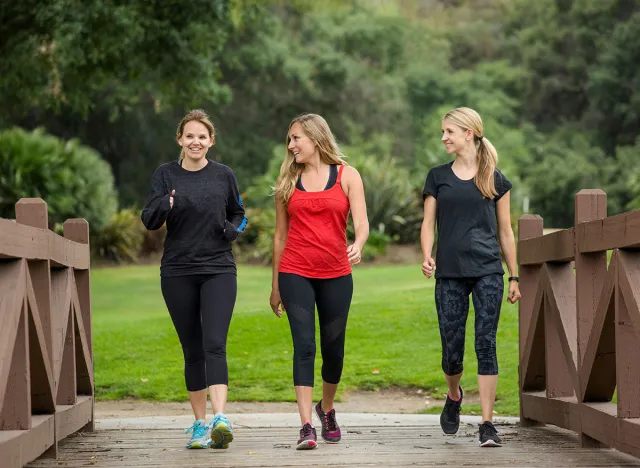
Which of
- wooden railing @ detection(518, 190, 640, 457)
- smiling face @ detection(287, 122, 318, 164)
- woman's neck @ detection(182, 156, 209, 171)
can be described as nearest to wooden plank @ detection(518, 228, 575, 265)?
wooden railing @ detection(518, 190, 640, 457)

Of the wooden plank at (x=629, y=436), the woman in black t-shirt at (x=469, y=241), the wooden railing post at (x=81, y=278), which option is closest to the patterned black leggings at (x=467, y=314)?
the woman in black t-shirt at (x=469, y=241)

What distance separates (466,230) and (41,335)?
2436mm

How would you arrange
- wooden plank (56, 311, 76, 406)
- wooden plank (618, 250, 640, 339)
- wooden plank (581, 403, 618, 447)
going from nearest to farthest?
wooden plank (618, 250, 640, 339) < wooden plank (581, 403, 618, 447) < wooden plank (56, 311, 76, 406)

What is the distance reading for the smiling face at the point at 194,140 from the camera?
671 centimetres

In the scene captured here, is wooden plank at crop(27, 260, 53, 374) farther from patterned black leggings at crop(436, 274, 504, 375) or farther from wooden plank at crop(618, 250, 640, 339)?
wooden plank at crop(618, 250, 640, 339)

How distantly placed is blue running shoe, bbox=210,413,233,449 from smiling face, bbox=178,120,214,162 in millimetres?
1476

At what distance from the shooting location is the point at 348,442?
22.4 feet

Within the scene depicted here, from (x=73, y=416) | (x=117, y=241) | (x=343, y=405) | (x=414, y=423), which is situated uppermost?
(x=117, y=241)

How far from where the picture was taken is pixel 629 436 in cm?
555

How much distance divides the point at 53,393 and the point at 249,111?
136 feet

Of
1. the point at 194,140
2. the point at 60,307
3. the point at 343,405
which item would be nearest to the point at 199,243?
the point at 194,140

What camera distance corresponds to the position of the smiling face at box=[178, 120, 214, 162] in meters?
6.71

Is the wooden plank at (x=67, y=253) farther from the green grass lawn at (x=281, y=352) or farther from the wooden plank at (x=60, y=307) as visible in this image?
the green grass lawn at (x=281, y=352)

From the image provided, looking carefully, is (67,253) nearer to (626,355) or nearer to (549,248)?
(549,248)
